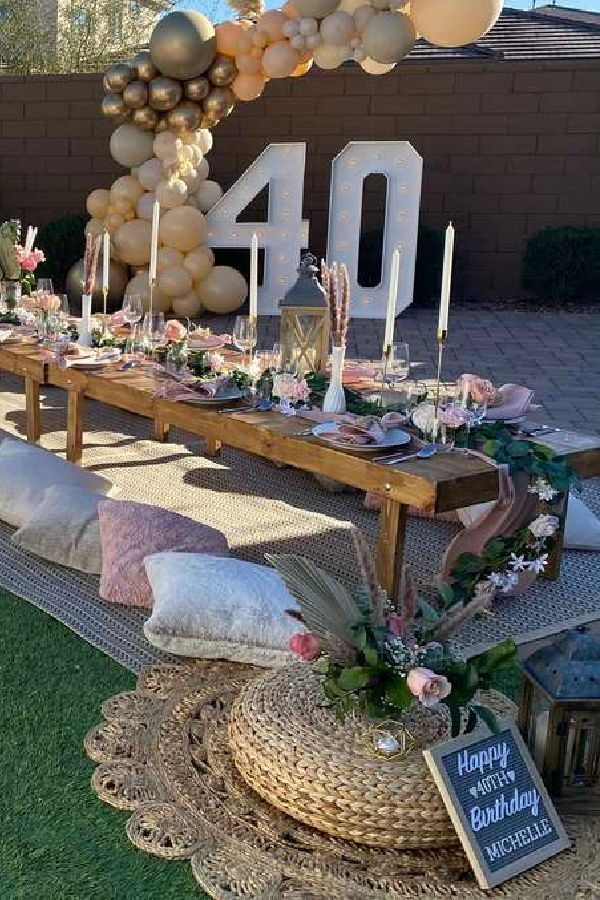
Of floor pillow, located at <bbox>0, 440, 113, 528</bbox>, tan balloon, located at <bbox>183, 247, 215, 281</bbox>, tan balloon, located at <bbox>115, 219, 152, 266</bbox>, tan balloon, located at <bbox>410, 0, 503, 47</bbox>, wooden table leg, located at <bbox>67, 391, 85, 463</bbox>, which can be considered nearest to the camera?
floor pillow, located at <bbox>0, 440, 113, 528</bbox>

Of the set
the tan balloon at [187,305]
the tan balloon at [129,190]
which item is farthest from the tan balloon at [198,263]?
the tan balloon at [129,190]

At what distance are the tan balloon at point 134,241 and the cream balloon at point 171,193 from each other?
232 mm

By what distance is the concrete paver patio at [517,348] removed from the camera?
634 centimetres

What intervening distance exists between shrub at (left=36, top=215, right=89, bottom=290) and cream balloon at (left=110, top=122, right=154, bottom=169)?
6.09 ft

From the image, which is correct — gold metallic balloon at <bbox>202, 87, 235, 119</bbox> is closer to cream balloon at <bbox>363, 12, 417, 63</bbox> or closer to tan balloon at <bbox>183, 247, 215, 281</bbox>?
tan balloon at <bbox>183, 247, 215, 281</bbox>

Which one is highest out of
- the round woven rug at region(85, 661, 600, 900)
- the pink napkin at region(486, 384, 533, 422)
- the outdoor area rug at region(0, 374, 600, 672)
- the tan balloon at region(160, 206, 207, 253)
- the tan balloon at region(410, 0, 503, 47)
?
the tan balloon at region(410, 0, 503, 47)

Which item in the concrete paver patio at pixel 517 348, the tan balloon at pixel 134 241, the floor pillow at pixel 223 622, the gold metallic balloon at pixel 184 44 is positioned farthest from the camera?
the tan balloon at pixel 134 241

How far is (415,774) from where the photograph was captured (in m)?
2.05

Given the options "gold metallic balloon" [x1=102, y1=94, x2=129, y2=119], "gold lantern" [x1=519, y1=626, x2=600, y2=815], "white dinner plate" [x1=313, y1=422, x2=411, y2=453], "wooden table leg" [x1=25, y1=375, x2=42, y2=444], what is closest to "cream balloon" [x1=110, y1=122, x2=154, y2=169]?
"gold metallic balloon" [x1=102, y1=94, x2=129, y2=119]

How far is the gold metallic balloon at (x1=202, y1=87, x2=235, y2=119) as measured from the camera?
25.6 feet

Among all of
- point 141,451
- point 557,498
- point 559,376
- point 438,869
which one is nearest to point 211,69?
point 559,376

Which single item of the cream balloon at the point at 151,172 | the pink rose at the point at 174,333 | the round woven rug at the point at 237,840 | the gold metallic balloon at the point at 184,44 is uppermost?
the gold metallic balloon at the point at 184,44

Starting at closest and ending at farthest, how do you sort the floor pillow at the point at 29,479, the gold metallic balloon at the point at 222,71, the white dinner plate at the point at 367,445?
the white dinner plate at the point at 367,445 → the floor pillow at the point at 29,479 → the gold metallic balloon at the point at 222,71

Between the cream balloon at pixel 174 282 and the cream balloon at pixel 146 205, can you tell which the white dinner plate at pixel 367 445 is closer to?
the cream balloon at pixel 174 282
